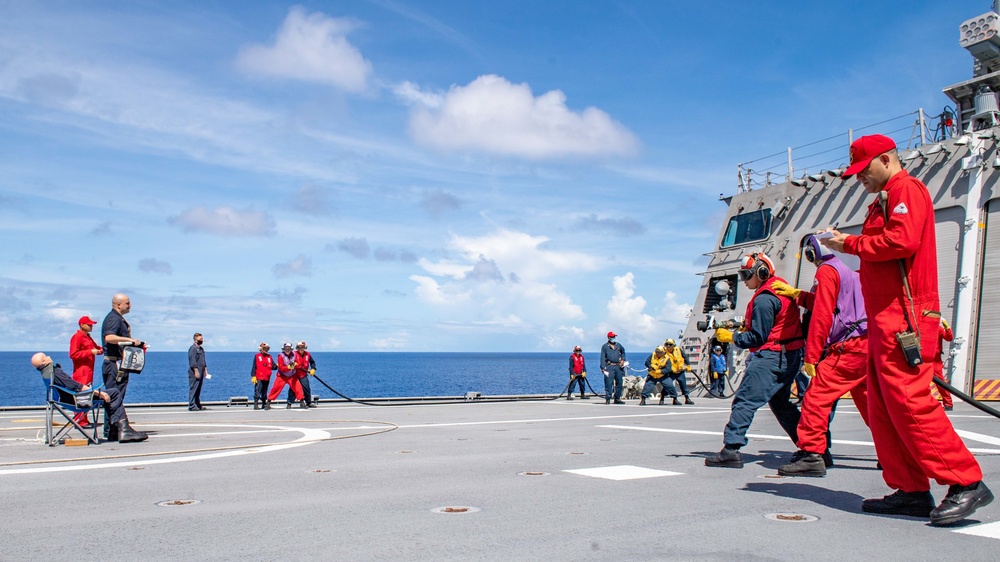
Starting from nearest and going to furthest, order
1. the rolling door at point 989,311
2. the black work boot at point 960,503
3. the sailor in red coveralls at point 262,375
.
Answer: the black work boot at point 960,503, the rolling door at point 989,311, the sailor in red coveralls at point 262,375

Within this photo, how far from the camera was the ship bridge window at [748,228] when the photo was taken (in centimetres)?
2286

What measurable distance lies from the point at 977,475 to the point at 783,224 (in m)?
19.1

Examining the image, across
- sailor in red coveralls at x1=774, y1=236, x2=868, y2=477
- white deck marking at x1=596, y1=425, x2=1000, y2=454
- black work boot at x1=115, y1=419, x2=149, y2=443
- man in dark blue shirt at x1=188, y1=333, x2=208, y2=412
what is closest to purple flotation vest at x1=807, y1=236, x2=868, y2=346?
sailor in red coveralls at x1=774, y1=236, x2=868, y2=477

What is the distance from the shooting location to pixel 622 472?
20.9ft

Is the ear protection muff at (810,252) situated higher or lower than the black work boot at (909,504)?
higher

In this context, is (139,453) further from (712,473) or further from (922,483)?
(922,483)

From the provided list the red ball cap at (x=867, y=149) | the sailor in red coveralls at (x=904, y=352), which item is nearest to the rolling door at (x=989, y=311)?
the sailor in red coveralls at (x=904, y=352)

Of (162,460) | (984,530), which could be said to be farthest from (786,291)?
(162,460)

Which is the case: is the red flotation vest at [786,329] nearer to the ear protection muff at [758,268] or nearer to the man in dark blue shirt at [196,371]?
the ear protection muff at [758,268]

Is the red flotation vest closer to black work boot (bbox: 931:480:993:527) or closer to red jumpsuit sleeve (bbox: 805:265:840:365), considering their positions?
red jumpsuit sleeve (bbox: 805:265:840:365)

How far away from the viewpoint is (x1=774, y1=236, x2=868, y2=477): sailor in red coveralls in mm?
6195

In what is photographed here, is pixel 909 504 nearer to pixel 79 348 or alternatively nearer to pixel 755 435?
pixel 755 435

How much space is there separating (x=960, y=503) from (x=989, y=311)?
15.6m

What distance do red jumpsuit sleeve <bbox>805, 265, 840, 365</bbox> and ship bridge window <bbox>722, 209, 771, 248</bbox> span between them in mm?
16939
